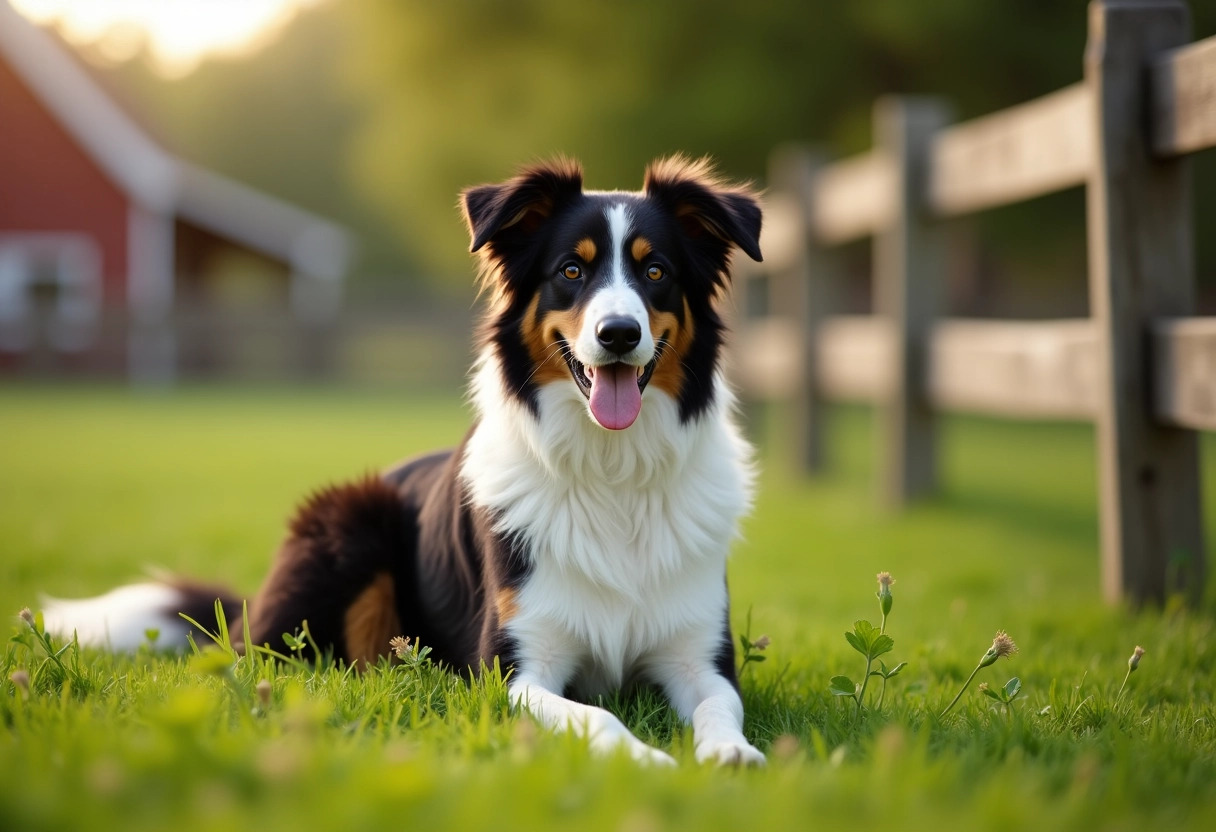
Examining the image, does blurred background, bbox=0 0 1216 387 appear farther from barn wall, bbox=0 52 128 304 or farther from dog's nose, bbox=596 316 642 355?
dog's nose, bbox=596 316 642 355

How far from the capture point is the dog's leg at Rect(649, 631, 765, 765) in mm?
2947

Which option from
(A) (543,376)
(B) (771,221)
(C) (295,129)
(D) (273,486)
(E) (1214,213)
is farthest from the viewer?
(C) (295,129)

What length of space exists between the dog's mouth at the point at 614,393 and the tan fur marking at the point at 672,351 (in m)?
0.10

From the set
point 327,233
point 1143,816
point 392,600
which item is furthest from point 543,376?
point 327,233

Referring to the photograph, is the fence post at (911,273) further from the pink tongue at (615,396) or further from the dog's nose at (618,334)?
the dog's nose at (618,334)

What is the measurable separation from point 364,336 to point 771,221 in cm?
1352

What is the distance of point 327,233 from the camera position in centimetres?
2789

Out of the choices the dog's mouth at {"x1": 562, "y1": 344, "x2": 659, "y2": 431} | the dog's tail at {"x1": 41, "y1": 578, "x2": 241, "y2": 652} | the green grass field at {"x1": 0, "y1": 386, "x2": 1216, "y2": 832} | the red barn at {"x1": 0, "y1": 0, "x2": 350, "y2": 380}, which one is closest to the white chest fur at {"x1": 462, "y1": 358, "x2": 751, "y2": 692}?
the dog's mouth at {"x1": 562, "y1": 344, "x2": 659, "y2": 431}

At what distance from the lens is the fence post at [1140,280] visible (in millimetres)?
4594

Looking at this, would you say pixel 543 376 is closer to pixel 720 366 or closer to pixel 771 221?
pixel 720 366

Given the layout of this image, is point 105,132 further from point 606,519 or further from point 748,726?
point 748,726

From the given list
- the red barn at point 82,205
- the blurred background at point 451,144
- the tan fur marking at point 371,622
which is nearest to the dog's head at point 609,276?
the tan fur marking at point 371,622

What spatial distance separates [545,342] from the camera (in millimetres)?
3545

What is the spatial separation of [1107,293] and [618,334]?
7.93 feet
